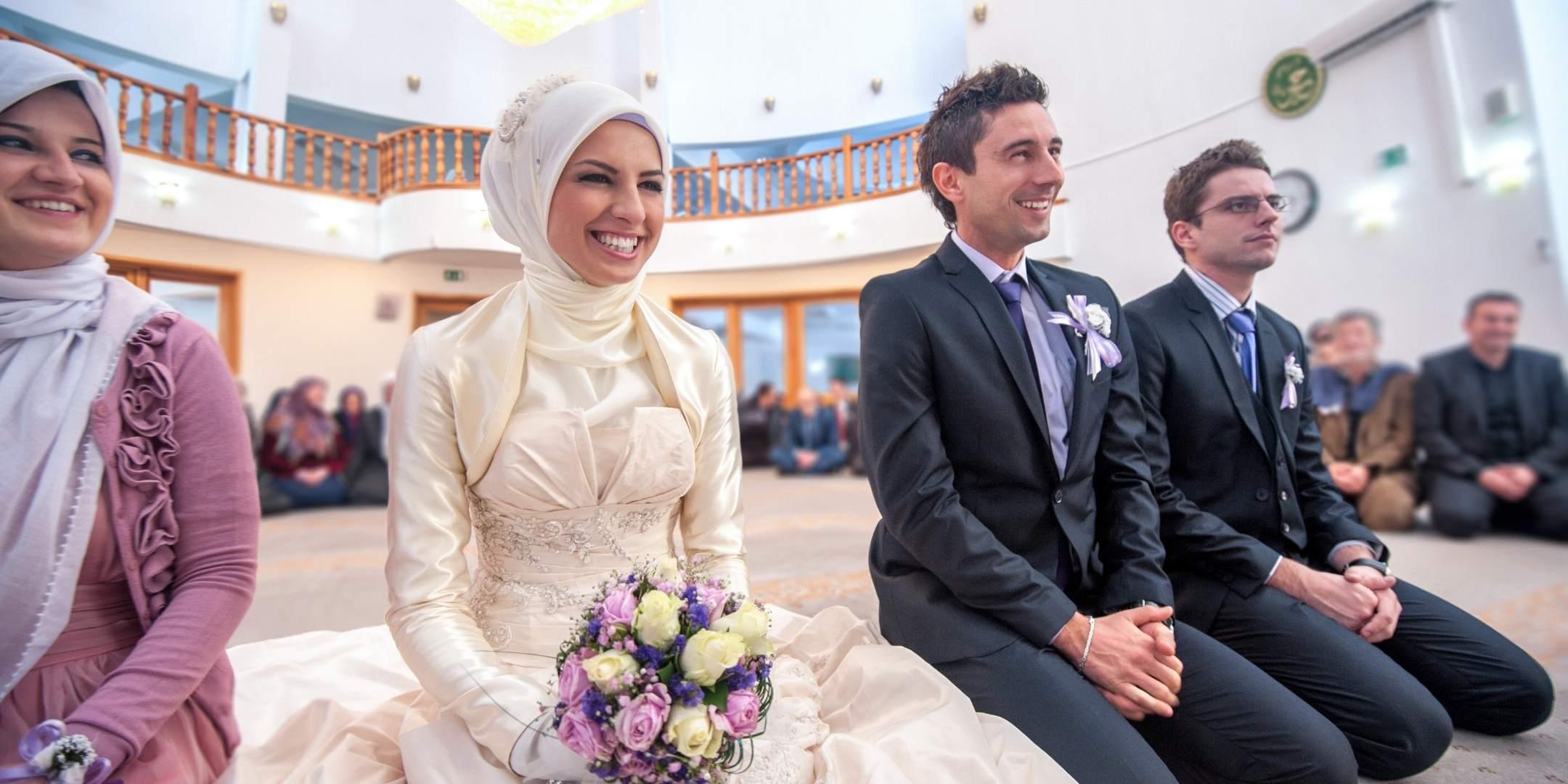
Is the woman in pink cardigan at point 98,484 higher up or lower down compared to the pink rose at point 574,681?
higher up

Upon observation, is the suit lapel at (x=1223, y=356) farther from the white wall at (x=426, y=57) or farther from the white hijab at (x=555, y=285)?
the white wall at (x=426, y=57)

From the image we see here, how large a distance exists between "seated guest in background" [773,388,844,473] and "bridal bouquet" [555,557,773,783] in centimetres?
316

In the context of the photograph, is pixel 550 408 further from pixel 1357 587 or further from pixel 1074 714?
pixel 1357 587

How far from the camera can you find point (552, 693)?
0.98 m

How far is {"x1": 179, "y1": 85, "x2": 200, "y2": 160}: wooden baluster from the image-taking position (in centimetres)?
169

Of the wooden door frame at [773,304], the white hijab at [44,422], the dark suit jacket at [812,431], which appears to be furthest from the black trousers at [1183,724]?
the dark suit jacket at [812,431]

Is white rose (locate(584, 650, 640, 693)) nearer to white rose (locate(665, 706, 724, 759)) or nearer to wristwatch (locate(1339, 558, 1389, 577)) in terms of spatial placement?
white rose (locate(665, 706, 724, 759))

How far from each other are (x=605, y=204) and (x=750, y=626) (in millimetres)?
697

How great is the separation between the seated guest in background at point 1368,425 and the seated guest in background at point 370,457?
2595 millimetres

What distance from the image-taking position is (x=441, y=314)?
1938 mm

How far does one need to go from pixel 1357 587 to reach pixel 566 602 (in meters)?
1.65

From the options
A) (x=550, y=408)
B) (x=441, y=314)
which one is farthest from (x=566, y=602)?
(x=441, y=314)

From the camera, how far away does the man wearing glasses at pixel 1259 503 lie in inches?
57.6

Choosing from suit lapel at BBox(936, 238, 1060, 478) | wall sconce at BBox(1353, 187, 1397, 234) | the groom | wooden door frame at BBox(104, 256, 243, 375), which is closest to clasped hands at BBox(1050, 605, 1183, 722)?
the groom
